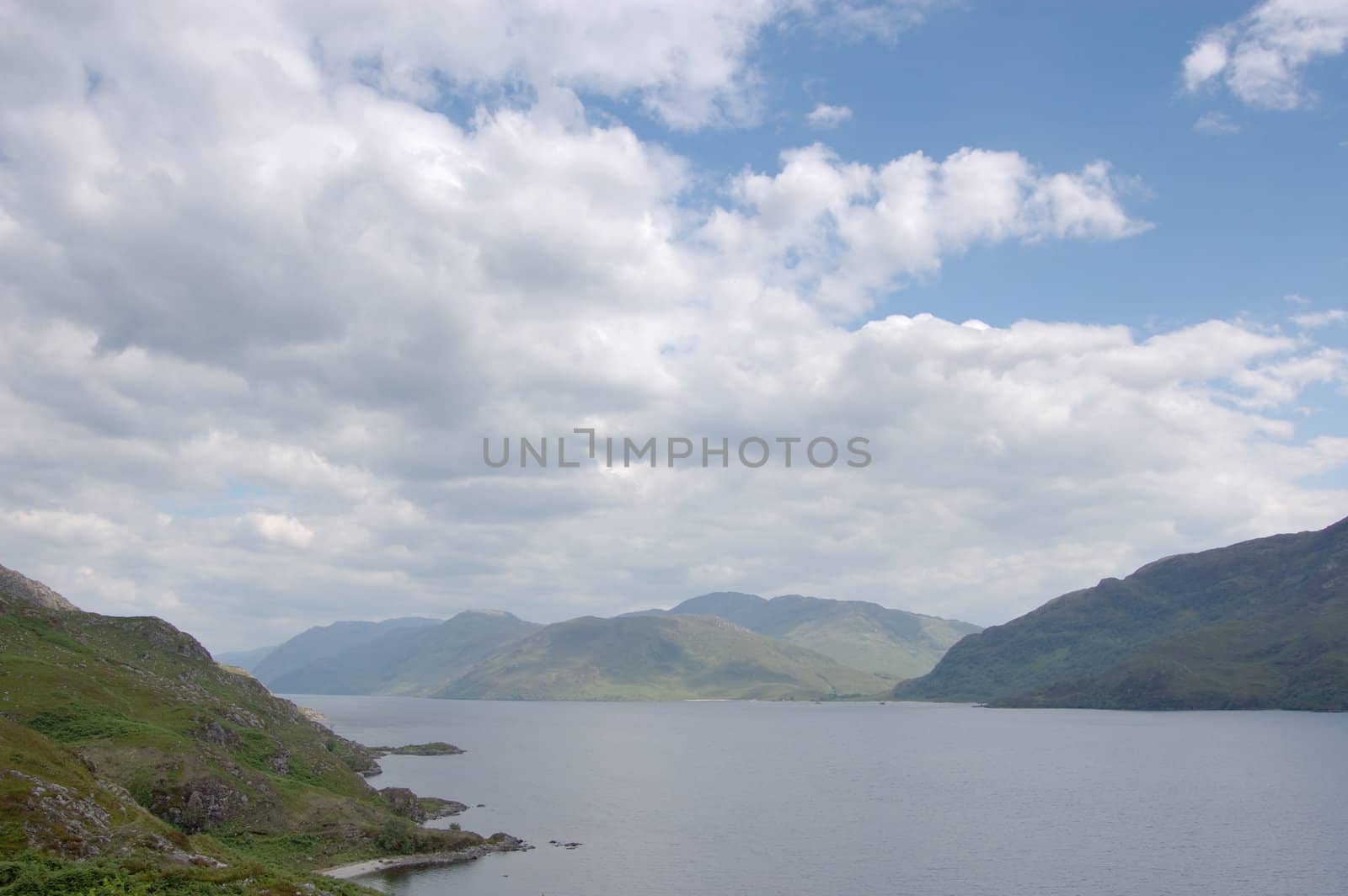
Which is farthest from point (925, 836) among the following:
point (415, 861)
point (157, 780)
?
point (157, 780)

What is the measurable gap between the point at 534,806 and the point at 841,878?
76365mm

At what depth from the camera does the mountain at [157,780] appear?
57562 millimetres

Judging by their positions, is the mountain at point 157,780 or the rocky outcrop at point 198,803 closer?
the mountain at point 157,780

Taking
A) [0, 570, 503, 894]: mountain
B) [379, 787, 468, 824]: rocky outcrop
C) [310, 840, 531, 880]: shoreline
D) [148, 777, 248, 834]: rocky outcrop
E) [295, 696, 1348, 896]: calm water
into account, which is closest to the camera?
[0, 570, 503, 894]: mountain

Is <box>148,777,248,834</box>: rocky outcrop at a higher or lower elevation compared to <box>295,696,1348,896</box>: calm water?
higher

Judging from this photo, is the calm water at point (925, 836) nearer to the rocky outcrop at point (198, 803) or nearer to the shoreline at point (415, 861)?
the shoreline at point (415, 861)

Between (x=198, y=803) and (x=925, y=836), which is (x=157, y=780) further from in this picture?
(x=925, y=836)

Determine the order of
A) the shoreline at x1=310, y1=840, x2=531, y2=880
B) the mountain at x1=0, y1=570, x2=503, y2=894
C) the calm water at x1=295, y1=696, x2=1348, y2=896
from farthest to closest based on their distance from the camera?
the shoreline at x1=310, y1=840, x2=531, y2=880 → the calm water at x1=295, y1=696, x2=1348, y2=896 → the mountain at x1=0, y1=570, x2=503, y2=894

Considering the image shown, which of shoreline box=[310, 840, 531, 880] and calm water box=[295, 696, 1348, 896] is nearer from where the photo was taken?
calm water box=[295, 696, 1348, 896]

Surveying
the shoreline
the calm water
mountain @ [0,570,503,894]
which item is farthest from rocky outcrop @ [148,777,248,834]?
the calm water

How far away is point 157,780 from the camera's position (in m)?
106

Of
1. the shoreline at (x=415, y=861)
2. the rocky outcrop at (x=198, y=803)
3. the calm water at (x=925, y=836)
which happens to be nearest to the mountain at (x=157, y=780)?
the rocky outcrop at (x=198, y=803)

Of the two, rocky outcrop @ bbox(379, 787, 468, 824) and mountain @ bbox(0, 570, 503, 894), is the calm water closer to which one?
rocky outcrop @ bbox(379, 787, 468, 824)

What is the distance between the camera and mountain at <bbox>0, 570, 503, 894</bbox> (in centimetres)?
5756
